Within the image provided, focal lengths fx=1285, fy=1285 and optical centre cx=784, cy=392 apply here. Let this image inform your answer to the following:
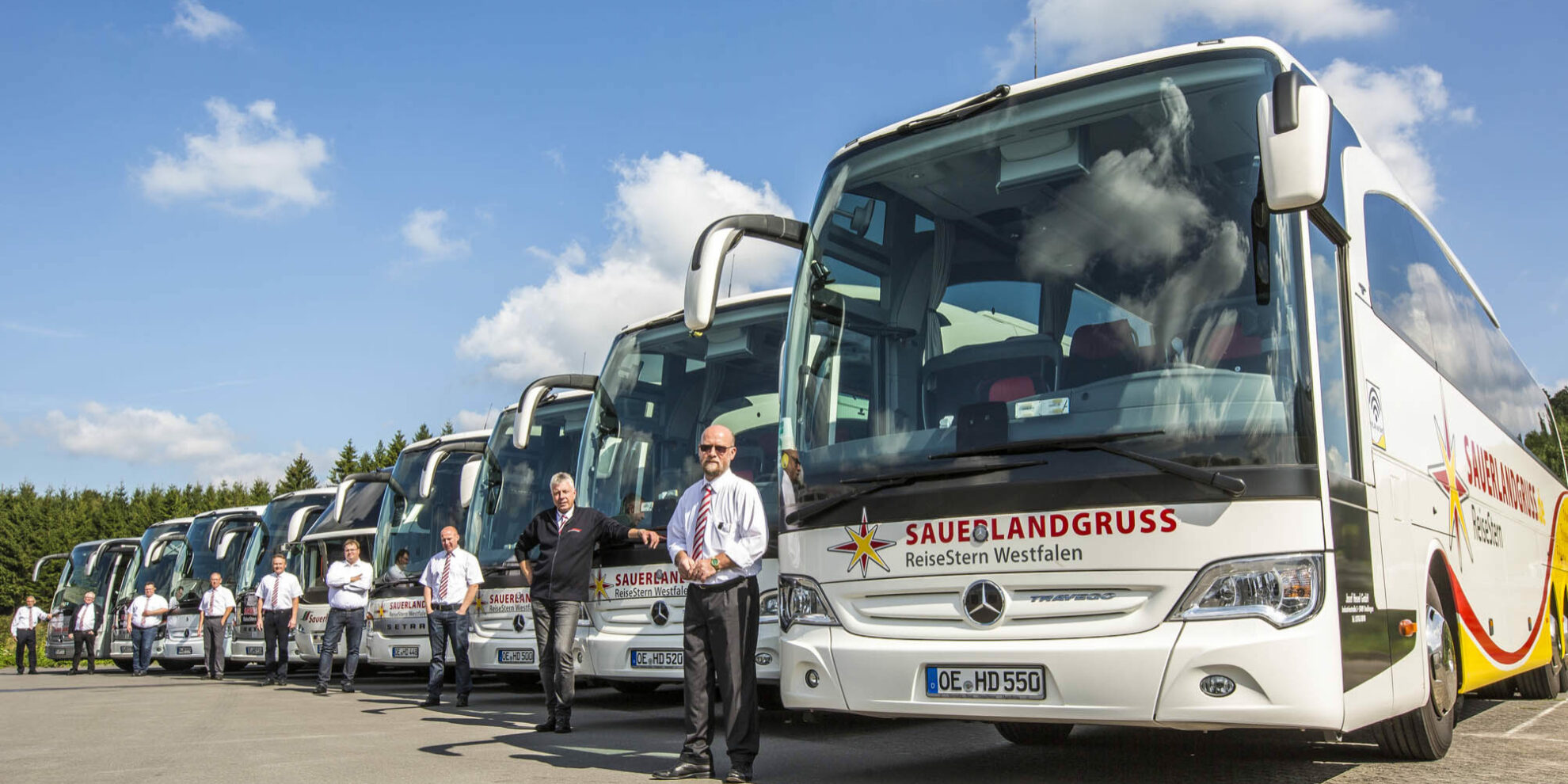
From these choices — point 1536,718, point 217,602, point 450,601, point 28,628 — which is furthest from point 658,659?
point 28,628

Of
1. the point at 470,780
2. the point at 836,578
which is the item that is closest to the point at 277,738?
the point at 470,780

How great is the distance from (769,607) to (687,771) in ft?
6.56

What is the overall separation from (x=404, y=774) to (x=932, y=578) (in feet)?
10.4

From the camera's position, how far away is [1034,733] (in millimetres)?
7574

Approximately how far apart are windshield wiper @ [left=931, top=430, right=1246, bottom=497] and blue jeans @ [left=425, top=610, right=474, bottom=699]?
8.18 metres

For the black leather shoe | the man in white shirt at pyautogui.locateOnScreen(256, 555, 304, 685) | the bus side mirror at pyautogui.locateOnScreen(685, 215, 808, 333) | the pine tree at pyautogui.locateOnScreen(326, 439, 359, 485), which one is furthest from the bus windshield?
the pine tree at pyautogui.locateOnScreen(326, 439, 359, 485)

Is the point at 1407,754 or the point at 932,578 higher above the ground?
the point at 932,578

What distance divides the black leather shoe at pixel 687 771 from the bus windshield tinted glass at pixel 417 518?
366 inches

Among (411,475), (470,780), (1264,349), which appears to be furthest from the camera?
(411,475)

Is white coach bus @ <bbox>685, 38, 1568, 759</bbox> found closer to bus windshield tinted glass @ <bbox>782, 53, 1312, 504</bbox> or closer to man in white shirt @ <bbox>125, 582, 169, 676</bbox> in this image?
bus windshield tinted glass @ <bbox>782, 53, 1312, 504</bbox>

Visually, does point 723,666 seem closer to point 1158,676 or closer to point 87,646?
point 1158,676

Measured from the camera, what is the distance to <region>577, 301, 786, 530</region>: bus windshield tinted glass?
997cm

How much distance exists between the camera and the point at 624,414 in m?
10.7

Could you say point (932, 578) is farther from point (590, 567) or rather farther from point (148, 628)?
point (148, 628)
